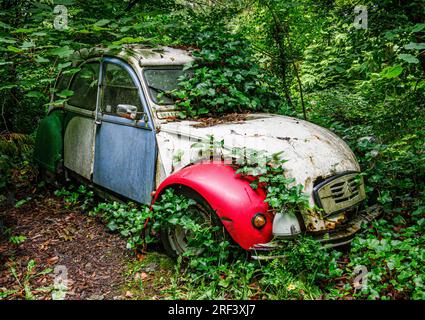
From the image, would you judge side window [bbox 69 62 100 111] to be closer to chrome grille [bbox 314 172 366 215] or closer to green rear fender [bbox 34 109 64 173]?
green rear fender [bbox 34 109 64 173]

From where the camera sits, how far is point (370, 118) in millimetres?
6156

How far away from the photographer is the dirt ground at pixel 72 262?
328cm

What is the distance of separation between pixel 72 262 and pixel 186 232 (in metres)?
1.29

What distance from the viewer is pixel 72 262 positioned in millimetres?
3801

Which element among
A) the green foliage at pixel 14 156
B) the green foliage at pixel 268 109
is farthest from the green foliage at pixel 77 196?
the green foliage at pixel 14 156

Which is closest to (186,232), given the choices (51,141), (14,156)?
(51,141)

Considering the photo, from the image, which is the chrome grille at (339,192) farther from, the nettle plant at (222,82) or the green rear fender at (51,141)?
the green rear fender at (51,141)

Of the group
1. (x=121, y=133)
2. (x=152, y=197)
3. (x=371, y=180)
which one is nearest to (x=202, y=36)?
(x=121, y=133)

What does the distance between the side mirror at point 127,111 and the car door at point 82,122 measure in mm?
953

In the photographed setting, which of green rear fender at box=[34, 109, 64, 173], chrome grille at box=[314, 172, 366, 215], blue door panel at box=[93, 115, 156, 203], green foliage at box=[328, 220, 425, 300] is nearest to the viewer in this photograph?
green foliage at box=[328, 220, 425, 300]
